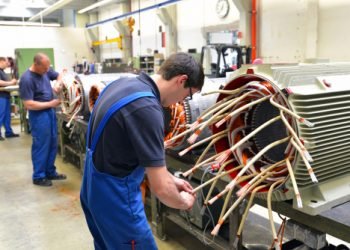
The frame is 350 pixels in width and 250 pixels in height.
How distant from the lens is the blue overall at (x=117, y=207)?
4.05 feet

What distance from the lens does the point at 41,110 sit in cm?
310

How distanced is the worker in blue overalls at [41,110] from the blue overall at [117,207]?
1.96 m

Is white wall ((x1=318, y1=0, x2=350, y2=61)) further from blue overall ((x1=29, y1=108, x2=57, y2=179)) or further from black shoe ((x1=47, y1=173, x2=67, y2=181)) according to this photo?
black shoe ((x1=47, y1=173, x2=67, y2=181))

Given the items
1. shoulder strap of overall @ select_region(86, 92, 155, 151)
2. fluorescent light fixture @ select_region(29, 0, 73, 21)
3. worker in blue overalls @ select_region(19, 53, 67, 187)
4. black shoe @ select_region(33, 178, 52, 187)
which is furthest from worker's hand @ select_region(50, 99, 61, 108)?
fluorescent light fixture @ select_region(29, 0, 73, 21)

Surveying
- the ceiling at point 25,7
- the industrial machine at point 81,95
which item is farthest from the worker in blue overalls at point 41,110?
the ceiling at point 25,7

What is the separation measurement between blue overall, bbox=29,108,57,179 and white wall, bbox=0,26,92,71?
5486 mm

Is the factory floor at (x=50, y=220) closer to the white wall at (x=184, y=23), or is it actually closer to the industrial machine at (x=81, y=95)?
the industrial machine at (x=81, y=95)

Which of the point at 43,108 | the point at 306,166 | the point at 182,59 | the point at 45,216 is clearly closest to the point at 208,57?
the point at 43,108

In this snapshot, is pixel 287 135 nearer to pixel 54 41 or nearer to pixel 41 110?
pixel 41 110

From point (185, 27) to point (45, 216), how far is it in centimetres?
446

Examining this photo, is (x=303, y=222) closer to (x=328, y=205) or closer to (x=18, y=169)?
(x=328, y=205)

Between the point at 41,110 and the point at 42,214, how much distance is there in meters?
0.90

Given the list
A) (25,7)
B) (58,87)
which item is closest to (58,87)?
(58,87)

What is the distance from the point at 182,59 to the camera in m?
1.23
